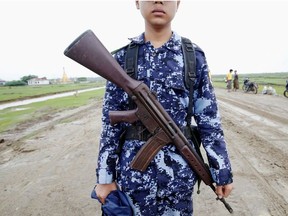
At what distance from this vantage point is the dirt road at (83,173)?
3326mm

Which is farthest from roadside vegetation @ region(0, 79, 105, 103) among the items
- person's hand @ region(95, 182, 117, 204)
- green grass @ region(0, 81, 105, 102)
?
person's hand @ region(95, 182, 117, 204)

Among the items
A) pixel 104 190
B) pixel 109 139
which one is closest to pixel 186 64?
pixel 109 139

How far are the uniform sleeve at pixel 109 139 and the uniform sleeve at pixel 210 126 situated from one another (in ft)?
1.52

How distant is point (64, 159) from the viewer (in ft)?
17.2

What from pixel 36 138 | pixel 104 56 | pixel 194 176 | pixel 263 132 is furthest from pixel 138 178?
pixel 36 138

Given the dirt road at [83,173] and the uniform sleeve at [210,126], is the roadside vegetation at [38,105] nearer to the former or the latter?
the dirt road at [83,173]

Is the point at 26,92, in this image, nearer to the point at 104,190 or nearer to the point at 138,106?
the point at 104,190

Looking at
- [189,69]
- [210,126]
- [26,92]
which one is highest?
[189,69]

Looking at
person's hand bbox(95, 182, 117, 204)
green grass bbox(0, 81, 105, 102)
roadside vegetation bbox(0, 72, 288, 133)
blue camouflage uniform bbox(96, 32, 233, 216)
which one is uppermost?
blue camouflage uniform bbox(96, 32, 233, 216)

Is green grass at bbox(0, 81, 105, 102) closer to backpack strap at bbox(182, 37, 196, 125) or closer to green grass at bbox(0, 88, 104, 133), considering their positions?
green grass at bbox(0, 88, 104, 133)

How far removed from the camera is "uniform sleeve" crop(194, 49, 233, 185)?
5.38ft

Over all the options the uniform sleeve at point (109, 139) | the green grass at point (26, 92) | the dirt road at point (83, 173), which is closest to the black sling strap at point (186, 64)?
the uniform sleeve at point (109, 139)

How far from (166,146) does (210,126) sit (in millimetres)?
290

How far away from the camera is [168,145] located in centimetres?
165
